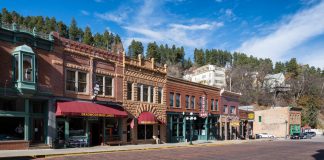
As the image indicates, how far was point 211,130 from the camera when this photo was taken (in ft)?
168

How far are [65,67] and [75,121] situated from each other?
15.0 ft

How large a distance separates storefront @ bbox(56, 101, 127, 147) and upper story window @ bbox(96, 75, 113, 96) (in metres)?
1.59

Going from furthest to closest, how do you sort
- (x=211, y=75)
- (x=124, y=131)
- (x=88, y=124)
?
(x=211, y=75)
(x=124, y=131)
(x=88, y=124)

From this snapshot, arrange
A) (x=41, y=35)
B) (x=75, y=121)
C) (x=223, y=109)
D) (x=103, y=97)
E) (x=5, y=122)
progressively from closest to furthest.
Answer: (x=5, y=122)
(x=41, y=35)
(x=75, y=121)
(x=103, y=97)
(x=223, y=109)

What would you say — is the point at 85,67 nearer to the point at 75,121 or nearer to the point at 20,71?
the point at 75,121

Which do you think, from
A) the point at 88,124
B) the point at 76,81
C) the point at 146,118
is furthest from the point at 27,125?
the point at 146,118

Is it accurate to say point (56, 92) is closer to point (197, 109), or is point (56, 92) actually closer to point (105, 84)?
point (105, 84)

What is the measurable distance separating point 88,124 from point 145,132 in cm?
876

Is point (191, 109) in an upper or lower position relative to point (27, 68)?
lower

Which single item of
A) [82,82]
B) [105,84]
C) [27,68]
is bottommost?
[105,84]

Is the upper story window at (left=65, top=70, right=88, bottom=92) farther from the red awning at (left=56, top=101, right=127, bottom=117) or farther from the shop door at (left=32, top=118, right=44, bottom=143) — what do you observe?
the shop door at (left=32, top=118, right=44, bottom=143)

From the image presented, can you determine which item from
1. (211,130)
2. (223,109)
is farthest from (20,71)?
(223,109)

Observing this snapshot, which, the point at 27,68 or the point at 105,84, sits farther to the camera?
the point at 105,84

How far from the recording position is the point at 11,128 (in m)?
25.3
